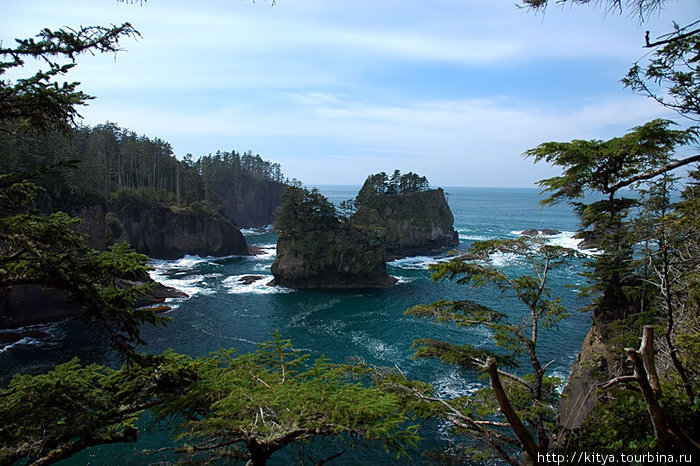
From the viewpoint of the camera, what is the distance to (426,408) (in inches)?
330

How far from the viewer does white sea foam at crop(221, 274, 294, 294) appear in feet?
152

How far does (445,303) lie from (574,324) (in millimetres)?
29807

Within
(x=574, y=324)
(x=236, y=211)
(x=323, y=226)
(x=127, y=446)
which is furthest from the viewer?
(x=236, y=211)

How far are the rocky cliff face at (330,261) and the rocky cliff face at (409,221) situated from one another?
15.2 metres

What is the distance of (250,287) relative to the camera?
48.2 metres

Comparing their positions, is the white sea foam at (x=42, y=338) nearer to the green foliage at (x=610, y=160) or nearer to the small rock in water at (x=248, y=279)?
the small rock in water at (x=248, y=279)

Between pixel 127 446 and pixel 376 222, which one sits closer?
pixel 127 446

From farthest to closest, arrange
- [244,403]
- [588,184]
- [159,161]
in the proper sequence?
[159,161]
[588,184]
[244,403]

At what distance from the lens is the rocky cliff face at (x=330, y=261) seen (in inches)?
1953

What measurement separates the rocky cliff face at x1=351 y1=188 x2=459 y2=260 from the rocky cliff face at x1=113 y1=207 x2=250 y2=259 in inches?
914

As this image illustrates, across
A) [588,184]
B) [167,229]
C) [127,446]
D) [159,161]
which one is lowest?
[127,446]

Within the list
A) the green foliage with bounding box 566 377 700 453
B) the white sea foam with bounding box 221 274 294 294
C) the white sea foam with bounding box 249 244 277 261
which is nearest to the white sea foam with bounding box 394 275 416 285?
the white sea foam with bounding box 221 274 294 294

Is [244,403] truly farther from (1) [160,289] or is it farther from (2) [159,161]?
(2) [159,161]

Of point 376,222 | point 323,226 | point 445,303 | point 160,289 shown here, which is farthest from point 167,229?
point 445,303
